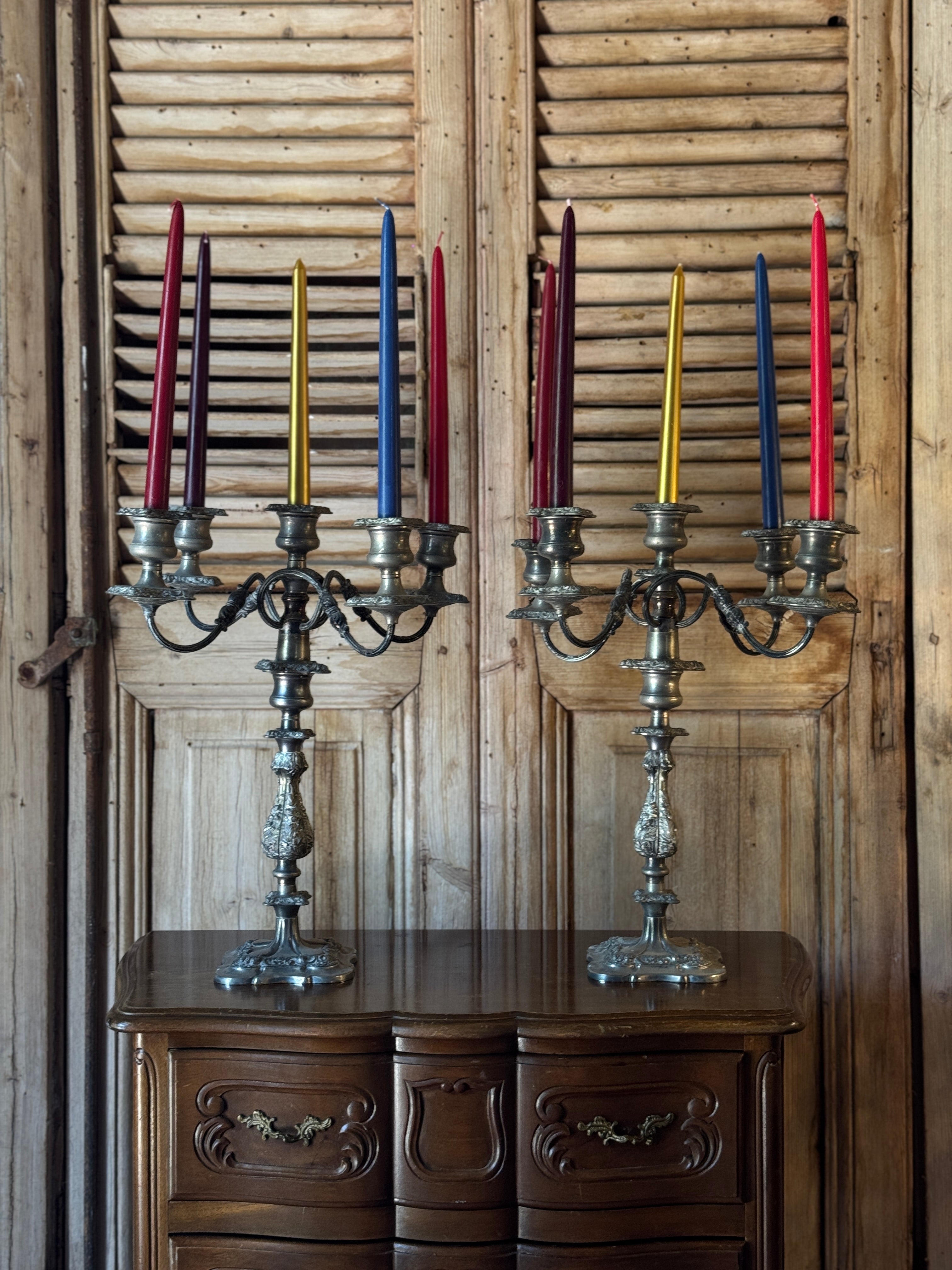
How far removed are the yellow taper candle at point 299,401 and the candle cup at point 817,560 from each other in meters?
0.52

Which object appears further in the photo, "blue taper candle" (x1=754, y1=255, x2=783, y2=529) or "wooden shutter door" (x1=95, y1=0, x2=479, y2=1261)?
"wooden shutter door" (x1=95, y1=0, x2=479, y2=1261)

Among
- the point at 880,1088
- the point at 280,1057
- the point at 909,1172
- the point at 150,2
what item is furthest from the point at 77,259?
the point at 909,1172

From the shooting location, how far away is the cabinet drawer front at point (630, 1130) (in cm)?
115

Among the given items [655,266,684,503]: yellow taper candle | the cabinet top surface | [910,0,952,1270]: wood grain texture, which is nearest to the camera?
the cabinet top surface

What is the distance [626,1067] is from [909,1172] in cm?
67

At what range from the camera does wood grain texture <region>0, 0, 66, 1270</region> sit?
1597 mm

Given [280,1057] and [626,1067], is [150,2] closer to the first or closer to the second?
[280,1057]

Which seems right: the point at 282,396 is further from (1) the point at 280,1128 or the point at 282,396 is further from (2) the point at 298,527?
(1) the point at 280,1128

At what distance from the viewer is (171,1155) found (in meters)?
1.17

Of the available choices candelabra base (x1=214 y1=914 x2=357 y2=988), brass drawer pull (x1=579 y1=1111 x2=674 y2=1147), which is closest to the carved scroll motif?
candelabra base (x1=214 y1=914 x2=357 y2=988)

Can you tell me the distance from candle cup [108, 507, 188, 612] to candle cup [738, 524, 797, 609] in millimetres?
641

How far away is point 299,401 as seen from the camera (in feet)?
4.00

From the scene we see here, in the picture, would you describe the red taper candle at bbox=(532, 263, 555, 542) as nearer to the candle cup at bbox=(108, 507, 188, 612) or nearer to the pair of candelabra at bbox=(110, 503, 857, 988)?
the pair of candelabra at bbox=(110, 503, 857, 988)

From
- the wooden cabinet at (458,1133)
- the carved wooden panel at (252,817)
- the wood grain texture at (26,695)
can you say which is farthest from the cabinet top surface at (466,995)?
the wood grain texture at (26,695)
